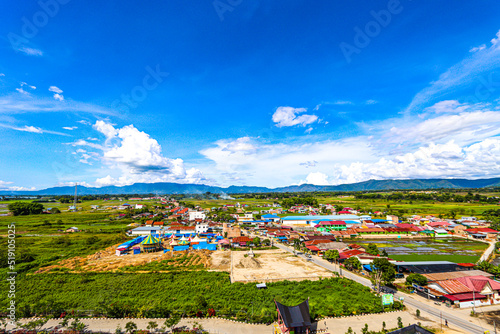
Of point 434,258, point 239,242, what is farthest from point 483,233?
point 239,242

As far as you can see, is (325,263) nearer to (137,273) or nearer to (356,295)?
(356,295)

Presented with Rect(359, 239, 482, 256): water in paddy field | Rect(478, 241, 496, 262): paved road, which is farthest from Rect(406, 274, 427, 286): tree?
Rect(478, 241, 496, 262): paved road

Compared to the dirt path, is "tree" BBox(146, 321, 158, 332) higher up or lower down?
higher up

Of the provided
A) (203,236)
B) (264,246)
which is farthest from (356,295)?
(203,236)

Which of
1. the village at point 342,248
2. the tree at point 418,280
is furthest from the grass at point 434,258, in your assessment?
the tree at point 418,280

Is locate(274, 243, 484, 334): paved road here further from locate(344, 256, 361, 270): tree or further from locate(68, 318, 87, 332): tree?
locate(68, 318, 87, 332): tree
